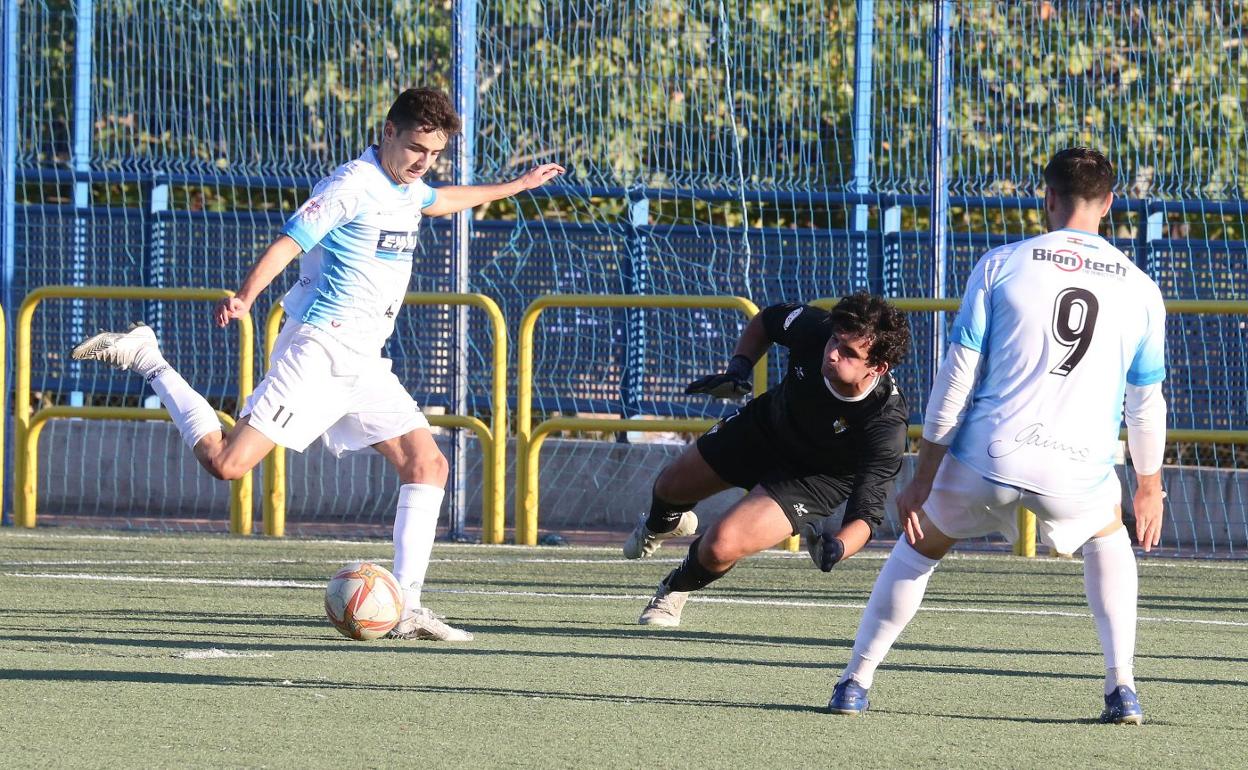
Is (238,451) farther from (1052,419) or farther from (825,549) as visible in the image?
(1052,419)

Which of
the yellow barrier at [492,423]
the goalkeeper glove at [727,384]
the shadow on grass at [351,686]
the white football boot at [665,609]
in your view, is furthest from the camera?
the yellow barrier at [492,423]

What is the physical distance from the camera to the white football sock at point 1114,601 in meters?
5.52

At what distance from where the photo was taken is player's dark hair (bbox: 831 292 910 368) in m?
6.34

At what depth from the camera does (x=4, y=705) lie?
5527 millimetres

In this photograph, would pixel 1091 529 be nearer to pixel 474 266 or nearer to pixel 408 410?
pixel 408 410

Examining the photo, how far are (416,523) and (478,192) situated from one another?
1379 millimetres

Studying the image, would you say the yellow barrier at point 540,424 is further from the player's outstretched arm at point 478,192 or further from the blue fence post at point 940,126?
the player's outstretched arm at point 478,192

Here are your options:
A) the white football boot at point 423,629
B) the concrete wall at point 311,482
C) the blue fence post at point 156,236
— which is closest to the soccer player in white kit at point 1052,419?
the white football boot at point 423,629

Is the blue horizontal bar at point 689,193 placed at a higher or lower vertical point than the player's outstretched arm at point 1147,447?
higher

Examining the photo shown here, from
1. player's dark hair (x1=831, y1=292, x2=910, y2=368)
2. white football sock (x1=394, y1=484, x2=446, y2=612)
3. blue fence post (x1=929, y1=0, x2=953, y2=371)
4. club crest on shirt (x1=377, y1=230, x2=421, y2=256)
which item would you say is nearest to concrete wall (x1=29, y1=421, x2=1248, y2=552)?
blue fence post (x1=929, y1=0, x2=953, y2=371)

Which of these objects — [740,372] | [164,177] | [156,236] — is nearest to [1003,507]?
[740,372]

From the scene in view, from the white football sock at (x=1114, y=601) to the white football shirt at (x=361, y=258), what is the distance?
2.97 meters

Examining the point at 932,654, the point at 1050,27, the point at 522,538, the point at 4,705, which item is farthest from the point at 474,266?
the point at 4,705

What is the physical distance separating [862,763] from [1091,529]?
1045 mm
